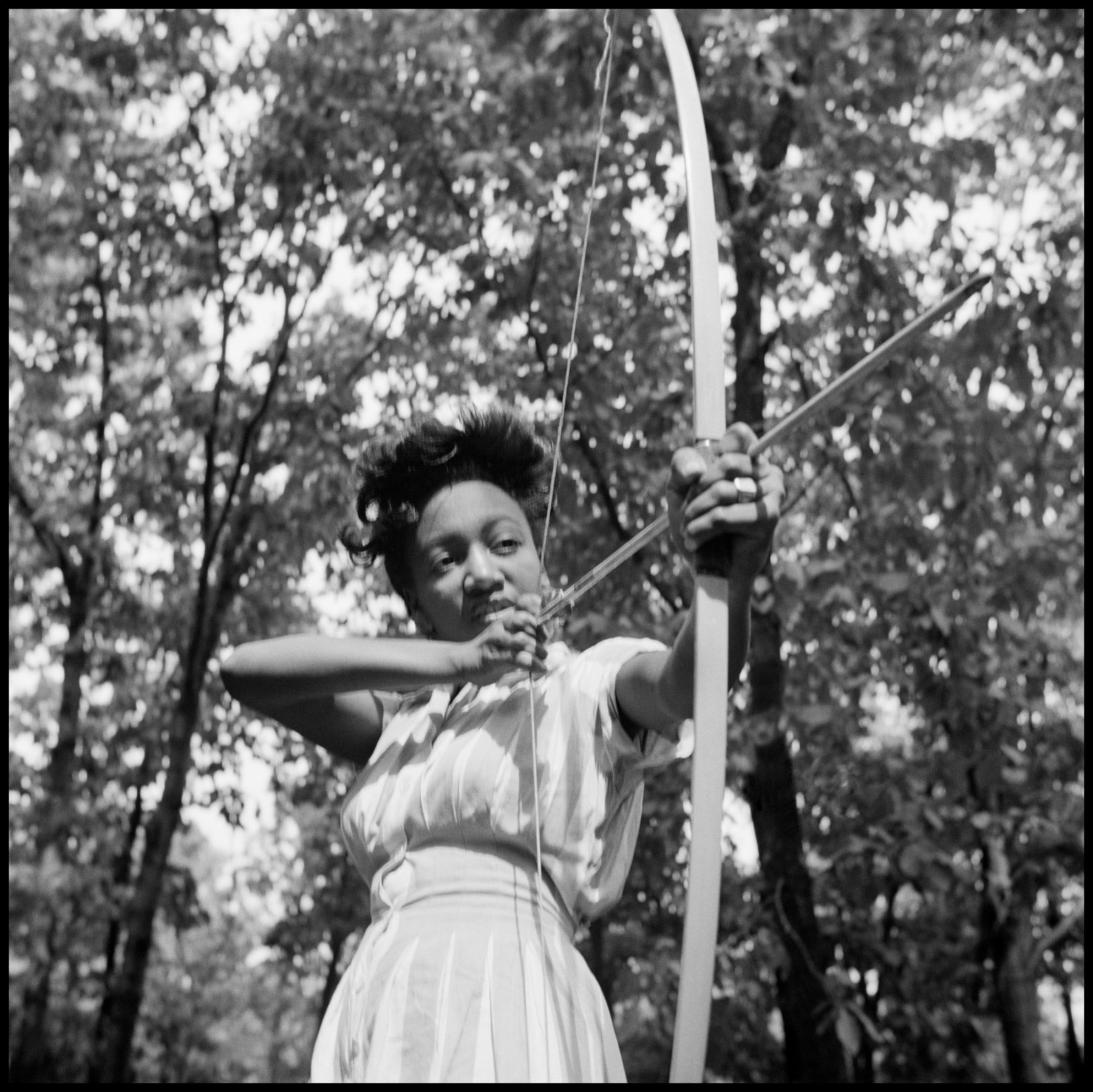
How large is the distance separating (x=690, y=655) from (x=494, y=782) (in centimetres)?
28

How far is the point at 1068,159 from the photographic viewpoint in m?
6.00

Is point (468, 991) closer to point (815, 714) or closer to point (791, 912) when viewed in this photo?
point (815, 714)

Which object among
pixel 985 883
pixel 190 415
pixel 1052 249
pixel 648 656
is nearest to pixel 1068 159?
pixel 1052 249

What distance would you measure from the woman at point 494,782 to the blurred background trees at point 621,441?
6.45 feet

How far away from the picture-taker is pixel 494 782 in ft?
5.13

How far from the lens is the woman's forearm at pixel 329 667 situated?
159 centimetres

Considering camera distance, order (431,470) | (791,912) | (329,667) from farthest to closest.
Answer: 1. (791,912)
2. (431,470)
3. (329,667)

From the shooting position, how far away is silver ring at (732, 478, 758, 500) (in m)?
1.30

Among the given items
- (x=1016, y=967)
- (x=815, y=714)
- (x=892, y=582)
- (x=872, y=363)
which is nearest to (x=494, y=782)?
(x=872, y=363)

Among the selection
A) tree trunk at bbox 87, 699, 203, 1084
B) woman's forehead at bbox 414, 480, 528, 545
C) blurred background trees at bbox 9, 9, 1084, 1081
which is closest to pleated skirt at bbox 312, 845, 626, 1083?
woman's forehead at bbox 414, 480, 528, 545

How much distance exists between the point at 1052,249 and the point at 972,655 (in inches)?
57.3

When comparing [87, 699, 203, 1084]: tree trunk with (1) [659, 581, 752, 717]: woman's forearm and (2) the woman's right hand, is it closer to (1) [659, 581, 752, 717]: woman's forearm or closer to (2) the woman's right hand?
(2) the woman's right hand

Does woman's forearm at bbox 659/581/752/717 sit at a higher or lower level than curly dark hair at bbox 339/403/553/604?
lower

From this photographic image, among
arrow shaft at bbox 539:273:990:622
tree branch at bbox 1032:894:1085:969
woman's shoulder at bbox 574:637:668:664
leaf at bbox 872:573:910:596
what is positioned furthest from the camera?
tree branch at bbox 1032:894:1085:969
